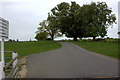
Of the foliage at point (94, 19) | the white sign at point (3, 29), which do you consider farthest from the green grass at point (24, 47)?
the foliage at point (94, 19)

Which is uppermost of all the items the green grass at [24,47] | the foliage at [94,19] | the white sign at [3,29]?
the foliage at [94,19]

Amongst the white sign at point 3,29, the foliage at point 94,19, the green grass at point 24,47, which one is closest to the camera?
the white sign at point 3,29

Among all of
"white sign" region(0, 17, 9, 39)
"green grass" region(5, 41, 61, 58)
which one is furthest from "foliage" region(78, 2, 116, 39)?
"white sign" region(0, 17, 9, 39)

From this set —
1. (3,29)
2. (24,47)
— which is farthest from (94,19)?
(3,29)

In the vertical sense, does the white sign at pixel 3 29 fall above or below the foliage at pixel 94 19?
below

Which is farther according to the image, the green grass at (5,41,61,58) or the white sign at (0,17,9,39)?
the green grass at (5,41,61,58)

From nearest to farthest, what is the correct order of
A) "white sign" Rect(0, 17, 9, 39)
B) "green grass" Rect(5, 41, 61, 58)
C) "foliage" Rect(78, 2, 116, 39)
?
"white sign" Rect(0, 17, 9, 39)
"green grass" Rect(5, 41, 61, 58)
"foliage" Rect(78, 2, 116, 39)

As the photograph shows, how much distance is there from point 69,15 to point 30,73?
1447cm

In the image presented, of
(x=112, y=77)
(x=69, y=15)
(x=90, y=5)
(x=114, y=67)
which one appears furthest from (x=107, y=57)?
(x=90, y=5)

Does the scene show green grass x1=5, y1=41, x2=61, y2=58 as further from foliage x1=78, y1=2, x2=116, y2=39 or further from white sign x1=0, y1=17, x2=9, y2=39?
foliage x1=78, y1=2, x2=116, y2=39

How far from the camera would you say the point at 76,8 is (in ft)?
79.3

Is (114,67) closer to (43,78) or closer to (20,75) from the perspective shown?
(43,78)

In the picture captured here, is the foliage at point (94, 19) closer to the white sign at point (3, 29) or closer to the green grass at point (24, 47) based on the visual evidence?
the green grass at point (24, 47)

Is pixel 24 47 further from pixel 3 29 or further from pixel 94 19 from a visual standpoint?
pixel 94 19
